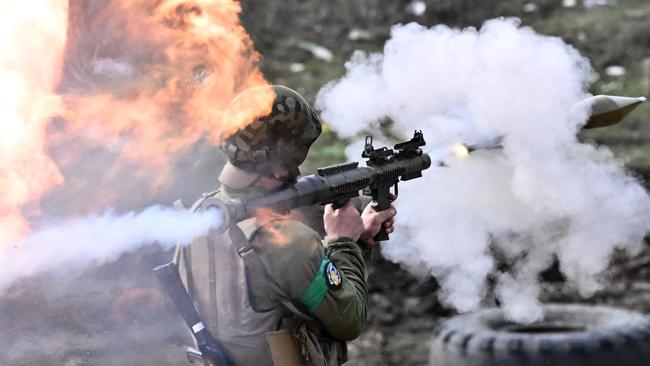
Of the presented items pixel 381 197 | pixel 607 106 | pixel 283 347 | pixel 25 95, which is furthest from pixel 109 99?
pixel 607 106

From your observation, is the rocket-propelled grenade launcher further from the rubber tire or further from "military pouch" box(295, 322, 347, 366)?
the rubber tire

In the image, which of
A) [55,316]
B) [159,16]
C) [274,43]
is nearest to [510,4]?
[274,43]

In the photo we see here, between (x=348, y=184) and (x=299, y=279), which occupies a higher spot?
(x=348, y=184)

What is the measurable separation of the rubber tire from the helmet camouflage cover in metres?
2.98

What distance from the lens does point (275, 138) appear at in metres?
3.41

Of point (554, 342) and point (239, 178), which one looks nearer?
point (239, 178)

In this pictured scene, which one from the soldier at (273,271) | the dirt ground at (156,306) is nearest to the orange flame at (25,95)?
the soldier at (273,271)

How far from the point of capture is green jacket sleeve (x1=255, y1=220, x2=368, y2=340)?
328 centimetres

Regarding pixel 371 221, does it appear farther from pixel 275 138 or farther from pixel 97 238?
pixel 97 238

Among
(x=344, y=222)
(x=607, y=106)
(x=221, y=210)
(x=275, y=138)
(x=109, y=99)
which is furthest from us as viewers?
(x=109, y=99)

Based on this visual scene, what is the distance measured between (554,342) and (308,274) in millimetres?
3026

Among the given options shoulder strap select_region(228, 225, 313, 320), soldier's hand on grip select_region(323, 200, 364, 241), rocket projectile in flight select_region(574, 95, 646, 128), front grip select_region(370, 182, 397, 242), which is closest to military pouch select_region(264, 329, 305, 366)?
shoulder strap select_region(228, 225, 313, 320)

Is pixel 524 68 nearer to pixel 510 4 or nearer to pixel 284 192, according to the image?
pixel 284 192

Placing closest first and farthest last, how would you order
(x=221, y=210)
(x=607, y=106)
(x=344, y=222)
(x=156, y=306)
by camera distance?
1. (x=221, y=210)
2. (x=344, y=222)
3. (x=607, y=106)
4. (x=156, y=306)
